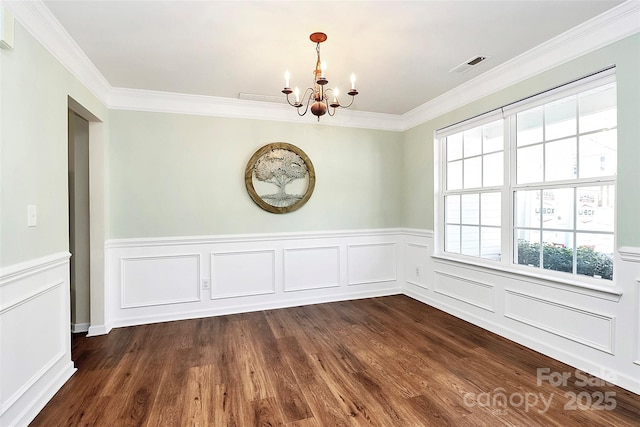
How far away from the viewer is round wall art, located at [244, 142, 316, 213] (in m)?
3.85

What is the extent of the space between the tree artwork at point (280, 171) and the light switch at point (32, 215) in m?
2.16

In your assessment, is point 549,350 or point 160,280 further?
point 160,280

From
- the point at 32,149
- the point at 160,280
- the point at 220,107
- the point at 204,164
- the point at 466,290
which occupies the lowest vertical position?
the point at 466,290

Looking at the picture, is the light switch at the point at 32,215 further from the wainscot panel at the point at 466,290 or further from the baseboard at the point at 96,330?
the wainscot panel at the point at 466,290

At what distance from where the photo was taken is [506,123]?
3.11 m

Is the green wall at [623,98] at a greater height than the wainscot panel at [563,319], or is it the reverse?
the green wall at [623,98]

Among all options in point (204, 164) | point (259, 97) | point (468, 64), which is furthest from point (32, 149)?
point (468, 64)

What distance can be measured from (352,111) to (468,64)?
1.61 m

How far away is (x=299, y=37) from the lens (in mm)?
2416

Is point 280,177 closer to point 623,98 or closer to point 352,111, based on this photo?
point 352,111

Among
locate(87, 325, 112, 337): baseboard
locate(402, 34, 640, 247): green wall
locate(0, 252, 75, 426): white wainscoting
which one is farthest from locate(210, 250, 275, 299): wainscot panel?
locate(402, 34, 640, 247): green wall

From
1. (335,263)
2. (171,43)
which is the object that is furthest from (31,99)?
(335,263)

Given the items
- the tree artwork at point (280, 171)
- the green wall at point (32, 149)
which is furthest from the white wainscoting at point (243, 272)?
the green wall at point (32, 149)

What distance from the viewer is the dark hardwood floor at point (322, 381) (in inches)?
76.0
